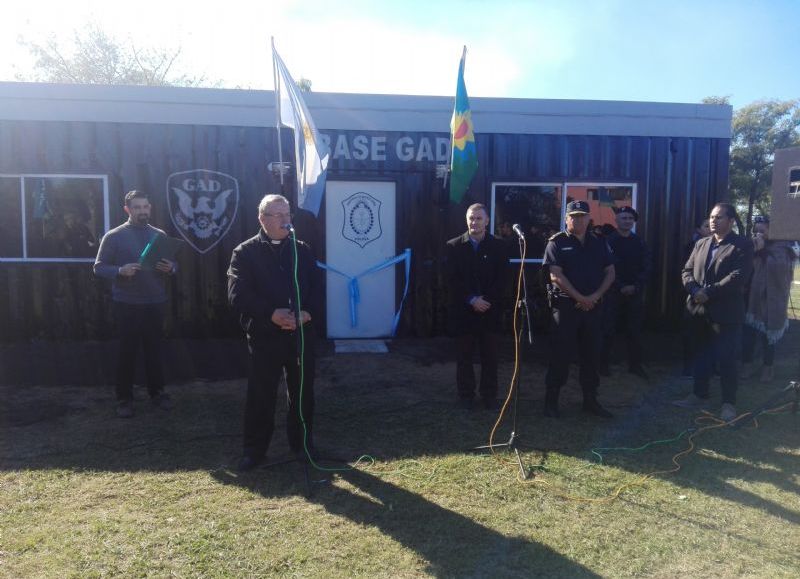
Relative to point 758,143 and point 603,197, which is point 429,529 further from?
point 758,143

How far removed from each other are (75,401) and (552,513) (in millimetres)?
4586

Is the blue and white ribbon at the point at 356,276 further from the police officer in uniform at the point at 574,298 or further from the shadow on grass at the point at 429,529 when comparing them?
the shadow on grass at the point at 429,529

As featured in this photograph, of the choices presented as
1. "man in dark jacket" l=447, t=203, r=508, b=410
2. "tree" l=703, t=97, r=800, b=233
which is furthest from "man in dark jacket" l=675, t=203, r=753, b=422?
"tree" l=703, t=97, r=800, b=233

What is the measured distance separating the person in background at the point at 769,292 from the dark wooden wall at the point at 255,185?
2.15 m

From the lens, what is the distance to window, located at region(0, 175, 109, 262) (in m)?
8.12

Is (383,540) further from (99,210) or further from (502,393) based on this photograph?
(99,210)

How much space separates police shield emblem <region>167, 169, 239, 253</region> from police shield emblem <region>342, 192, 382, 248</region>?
58.5 inches

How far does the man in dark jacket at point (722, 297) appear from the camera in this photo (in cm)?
527

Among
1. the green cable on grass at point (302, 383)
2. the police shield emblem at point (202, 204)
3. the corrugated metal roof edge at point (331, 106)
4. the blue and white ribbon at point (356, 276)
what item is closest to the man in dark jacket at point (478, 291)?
the green cable on grass at point (302, 383)

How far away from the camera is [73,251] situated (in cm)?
821

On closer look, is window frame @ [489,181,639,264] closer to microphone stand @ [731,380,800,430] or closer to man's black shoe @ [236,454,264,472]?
microphone stand @ [731,380,800,430]

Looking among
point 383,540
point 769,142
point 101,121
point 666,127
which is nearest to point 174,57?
point 101,121

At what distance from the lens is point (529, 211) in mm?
8695

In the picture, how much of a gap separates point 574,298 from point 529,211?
3556 millimetres
